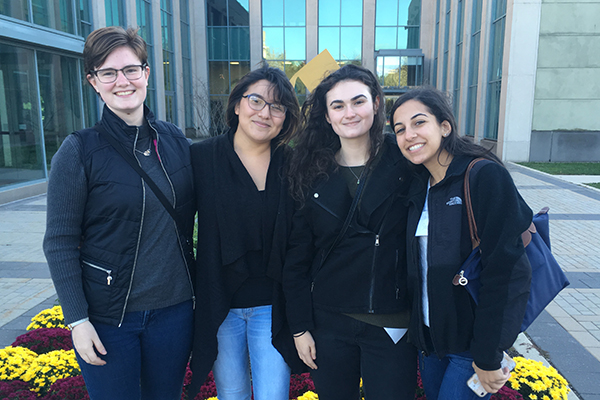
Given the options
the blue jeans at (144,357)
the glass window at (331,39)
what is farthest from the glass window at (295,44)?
the blue jeans at (144,357)

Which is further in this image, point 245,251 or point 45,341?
point 45,341

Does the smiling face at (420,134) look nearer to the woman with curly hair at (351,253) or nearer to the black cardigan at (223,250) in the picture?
the woman with curly hair at (351,253)

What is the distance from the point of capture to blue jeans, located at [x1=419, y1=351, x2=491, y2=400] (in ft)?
6.20

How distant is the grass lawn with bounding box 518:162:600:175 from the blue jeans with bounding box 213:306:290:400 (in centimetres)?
1445

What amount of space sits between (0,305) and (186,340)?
377cm

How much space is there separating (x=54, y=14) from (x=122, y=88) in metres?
12.2

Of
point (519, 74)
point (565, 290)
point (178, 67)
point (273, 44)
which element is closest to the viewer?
point (565, 290)

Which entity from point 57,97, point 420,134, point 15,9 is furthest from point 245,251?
point 57,97

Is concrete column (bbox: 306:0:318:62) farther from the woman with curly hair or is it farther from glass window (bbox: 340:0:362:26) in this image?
the woman with curly hair

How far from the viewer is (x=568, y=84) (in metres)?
16.7

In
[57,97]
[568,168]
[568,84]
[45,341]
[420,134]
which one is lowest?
[45,341]

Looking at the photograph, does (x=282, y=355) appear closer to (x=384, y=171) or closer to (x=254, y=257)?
(x=254, y=257)

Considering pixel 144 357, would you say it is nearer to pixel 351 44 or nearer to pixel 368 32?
pixel 351 44

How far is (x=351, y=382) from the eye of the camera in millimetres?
2115
